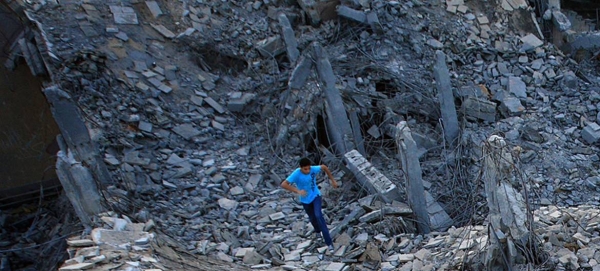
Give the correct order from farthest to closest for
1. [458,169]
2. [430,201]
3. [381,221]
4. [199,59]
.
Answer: [199,59] → [458,169] → [430,201] → [381,221]

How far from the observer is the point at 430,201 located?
863cm

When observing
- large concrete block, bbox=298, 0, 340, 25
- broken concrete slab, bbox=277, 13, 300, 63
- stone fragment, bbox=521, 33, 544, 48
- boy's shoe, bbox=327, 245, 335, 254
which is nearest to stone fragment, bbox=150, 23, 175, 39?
broken concrete slab, bbox=277, 13, 300, 63

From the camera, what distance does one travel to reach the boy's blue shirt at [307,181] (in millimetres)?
7445

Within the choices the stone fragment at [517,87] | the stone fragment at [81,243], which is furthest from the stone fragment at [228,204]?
the stone fragment at [517,87]

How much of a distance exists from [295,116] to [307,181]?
3.04 metres

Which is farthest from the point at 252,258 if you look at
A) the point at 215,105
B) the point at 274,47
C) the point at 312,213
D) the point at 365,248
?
the point at 274,47

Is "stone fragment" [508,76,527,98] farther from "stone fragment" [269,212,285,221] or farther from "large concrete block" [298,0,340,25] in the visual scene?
"stone fragment" [269,212,285,221]

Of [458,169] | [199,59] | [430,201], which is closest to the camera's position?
[430,201]

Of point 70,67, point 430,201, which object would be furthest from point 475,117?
point 70,67

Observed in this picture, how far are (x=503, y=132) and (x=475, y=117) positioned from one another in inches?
17.2

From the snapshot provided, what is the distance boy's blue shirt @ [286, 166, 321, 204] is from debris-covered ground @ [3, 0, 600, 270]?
2.21 feet

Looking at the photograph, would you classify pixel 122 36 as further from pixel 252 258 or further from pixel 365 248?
pixel 365 248

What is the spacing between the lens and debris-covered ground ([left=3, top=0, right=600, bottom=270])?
7941mm

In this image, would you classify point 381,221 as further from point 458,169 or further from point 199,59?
point 199,59
